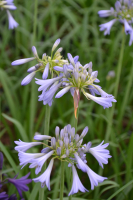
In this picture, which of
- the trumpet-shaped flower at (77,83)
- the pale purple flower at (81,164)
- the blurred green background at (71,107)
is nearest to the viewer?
the pale purple flower at (81,164)

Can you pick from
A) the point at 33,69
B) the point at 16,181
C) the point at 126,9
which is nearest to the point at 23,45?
the point at 126,9

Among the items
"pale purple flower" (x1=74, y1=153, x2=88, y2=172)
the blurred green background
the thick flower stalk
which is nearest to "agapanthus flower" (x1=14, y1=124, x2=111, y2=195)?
"pale purple flower" (x1=74, y1=153, x2=88, y2=172)

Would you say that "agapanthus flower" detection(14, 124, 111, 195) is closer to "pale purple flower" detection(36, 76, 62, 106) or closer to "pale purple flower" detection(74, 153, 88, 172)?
"pale purple flower" detection(74, 153, 88, 172)

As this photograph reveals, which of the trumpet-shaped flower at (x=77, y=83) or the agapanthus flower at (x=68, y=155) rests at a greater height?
the trumpet-shaped flower at (x=77, y=83)

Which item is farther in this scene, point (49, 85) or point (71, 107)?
point (71, 107)

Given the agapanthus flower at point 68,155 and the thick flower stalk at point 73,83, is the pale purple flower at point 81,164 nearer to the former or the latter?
the agapanthus flower at point 68,155

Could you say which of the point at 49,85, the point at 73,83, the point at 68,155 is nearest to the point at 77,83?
the point at 73,83

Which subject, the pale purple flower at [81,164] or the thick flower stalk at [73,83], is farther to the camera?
the thick flower stalk at [73,83]

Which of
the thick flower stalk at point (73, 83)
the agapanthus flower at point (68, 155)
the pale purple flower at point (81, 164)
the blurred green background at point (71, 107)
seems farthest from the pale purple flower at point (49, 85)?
the blurred green background at point (71, 107)

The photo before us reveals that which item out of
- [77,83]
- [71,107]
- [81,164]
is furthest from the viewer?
[71,107]

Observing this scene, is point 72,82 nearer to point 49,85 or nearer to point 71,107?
point 49,85

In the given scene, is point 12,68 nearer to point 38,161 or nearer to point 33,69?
point 33,69
